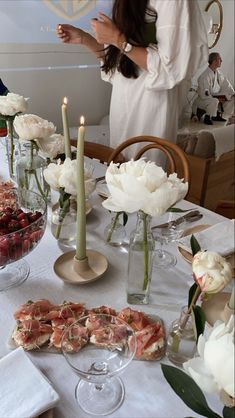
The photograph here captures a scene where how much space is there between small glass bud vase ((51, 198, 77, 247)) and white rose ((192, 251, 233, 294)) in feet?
1.35

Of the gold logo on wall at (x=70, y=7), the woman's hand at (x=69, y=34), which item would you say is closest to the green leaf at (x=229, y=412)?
the woman's hand at (x=69, y=34)

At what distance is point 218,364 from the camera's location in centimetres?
33

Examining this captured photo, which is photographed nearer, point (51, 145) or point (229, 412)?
point (229, 412)

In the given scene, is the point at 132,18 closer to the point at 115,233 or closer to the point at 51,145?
the point at 51,145

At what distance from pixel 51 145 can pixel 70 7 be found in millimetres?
1510

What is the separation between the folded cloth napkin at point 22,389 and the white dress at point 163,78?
4.11 feet

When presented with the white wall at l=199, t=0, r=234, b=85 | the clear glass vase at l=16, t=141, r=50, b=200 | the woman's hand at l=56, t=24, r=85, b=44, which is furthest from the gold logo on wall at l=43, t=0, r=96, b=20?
the clear glass vase at l=16, t=141, r=50, b=200

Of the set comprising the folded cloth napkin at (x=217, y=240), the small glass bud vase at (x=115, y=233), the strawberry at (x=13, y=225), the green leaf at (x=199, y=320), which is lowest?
the small glass bud vase at (x=115, y=233)

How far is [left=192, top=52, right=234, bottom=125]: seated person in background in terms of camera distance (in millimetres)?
2713

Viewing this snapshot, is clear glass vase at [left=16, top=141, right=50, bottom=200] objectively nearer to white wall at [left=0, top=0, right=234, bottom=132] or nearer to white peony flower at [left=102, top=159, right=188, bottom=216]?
white peony flower at [left=102, top=159, right=188, bottom=216]

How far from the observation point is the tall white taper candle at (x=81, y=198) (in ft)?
2.08

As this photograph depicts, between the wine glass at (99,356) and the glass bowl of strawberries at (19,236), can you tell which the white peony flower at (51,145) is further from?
the wine glass at (99,356)

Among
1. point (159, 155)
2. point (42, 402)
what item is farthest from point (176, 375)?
point (159, 155)

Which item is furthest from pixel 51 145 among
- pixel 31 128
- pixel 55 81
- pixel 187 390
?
pixel 55 81
